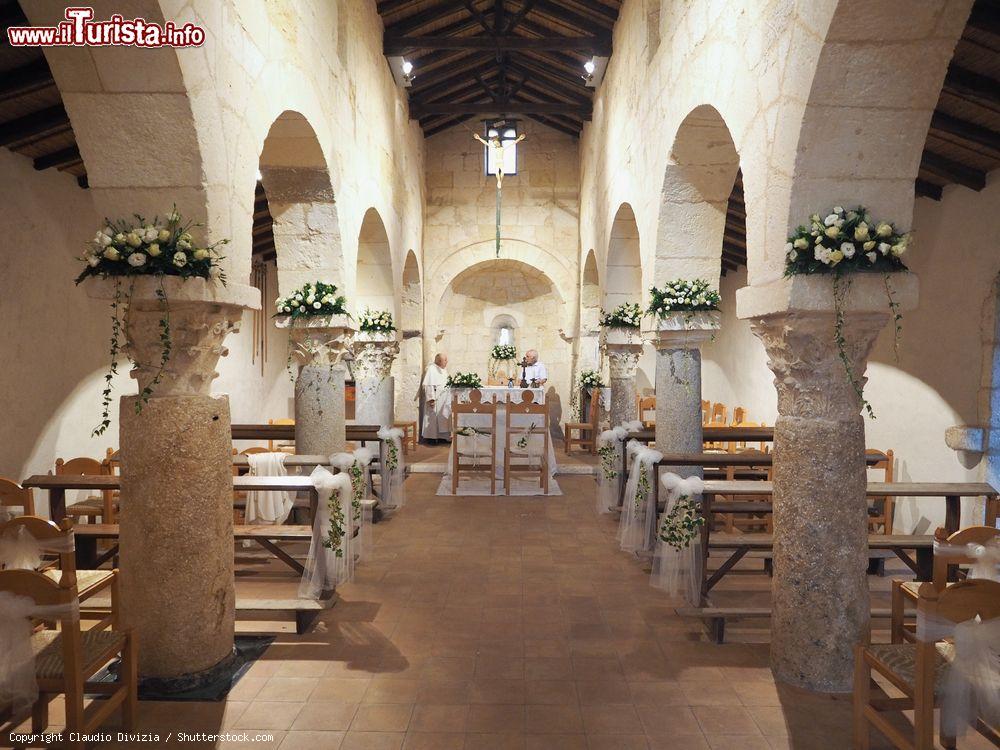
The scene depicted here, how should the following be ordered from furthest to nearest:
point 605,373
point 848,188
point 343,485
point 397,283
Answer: point 605,373, point 397,283, point 343,485, point 848,188

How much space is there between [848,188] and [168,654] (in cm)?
425

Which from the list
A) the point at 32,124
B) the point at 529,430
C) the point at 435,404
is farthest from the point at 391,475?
the point at 435,404

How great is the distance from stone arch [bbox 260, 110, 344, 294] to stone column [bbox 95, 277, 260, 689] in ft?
9.33

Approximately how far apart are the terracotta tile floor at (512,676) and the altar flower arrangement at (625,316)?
4258 millimetres

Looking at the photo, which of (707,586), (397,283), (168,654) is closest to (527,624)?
(707,586)

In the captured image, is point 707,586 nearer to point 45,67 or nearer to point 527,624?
point 527,624

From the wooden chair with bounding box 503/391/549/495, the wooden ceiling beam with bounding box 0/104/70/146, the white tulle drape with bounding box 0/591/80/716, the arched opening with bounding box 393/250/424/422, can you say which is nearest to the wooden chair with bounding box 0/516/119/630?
the white tulle drape with bounding box 0/591/80/716

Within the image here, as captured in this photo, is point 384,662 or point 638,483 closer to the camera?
point 384,662

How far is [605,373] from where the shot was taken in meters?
11.1

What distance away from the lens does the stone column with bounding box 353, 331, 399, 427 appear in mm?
9422

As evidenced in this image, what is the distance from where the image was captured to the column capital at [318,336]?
247 inches

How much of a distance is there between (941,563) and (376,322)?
304 inches

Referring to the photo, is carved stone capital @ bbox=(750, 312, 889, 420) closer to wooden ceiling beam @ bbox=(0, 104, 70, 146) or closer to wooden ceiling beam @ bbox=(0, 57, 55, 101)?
wooden ceiling beam @ bbox=(0, 57, 55, 101)

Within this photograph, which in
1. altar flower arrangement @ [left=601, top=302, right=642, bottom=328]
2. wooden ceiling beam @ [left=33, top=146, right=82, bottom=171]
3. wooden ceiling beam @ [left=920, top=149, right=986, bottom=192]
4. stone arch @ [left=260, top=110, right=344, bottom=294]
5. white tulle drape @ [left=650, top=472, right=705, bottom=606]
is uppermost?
wooden ceiling beam @ [left=33, top=146, right=82, bottom=171]
